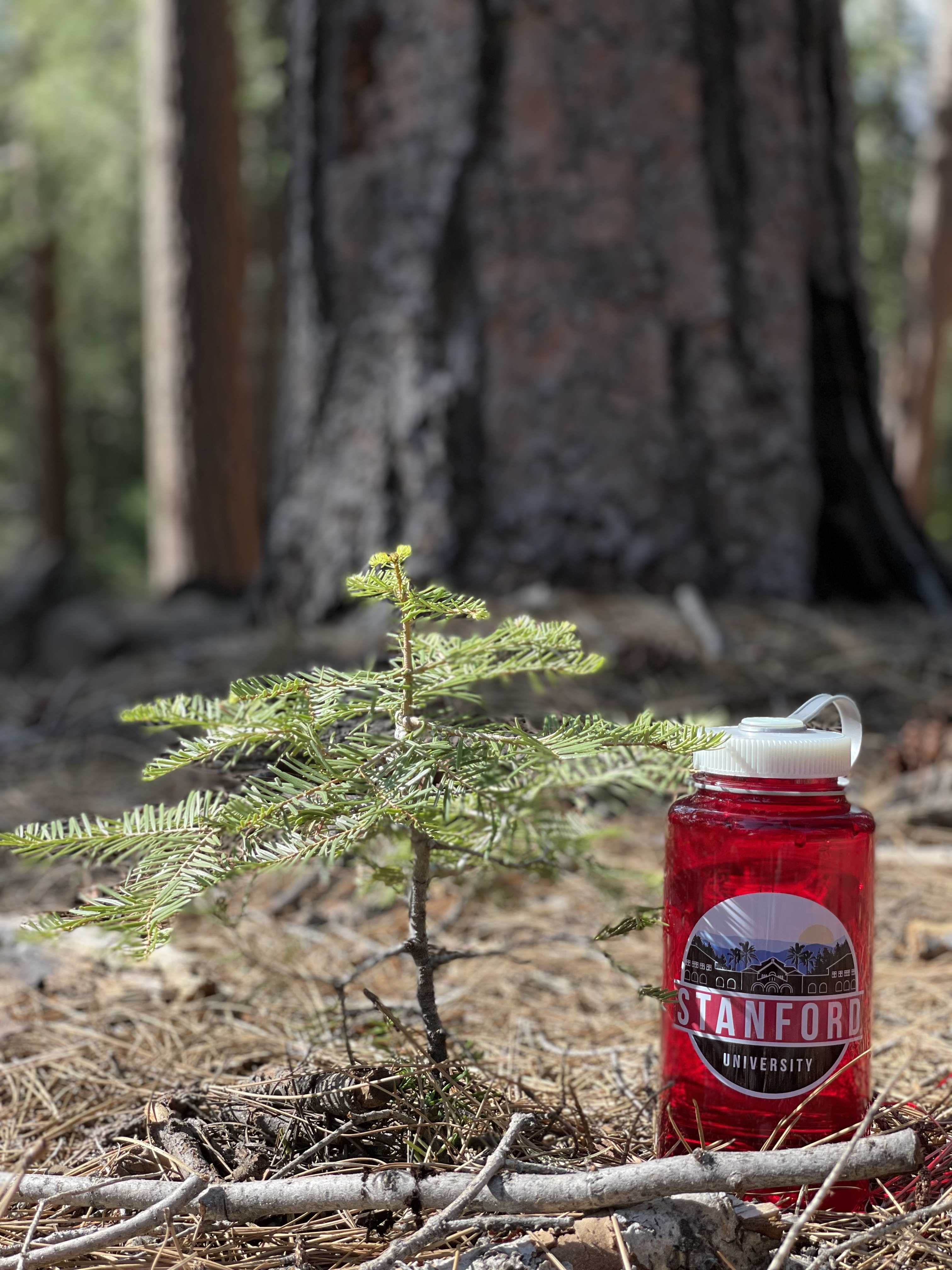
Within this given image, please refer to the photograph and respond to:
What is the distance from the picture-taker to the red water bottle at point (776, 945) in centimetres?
100

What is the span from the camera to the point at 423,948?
1104mm

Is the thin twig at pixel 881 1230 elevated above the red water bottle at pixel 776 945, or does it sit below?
below

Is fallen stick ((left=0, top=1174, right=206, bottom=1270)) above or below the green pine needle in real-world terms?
below

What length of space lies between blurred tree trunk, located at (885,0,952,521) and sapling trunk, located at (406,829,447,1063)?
871 centimetres

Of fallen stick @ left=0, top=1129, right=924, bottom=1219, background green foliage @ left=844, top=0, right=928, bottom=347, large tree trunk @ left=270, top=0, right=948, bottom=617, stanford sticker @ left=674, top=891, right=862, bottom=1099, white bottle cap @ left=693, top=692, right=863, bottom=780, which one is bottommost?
fallen stick @ left=0, top=1129, right=924, bottom=1219

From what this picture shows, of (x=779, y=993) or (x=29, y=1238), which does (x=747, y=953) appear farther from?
(x=29, y=1238)

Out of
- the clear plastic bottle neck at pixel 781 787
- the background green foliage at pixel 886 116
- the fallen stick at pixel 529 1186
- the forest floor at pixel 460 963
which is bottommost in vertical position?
the forest floor at pixel 460 963

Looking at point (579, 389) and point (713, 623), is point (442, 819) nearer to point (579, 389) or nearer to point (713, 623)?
point (713, 623)

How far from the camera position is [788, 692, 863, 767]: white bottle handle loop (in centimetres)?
105

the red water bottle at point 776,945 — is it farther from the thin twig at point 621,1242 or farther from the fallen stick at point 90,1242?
the fallen stick at point 90,1242

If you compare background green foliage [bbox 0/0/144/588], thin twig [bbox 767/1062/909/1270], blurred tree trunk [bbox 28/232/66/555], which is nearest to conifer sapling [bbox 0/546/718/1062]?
thin twig [bbox 767/1062/909/1270]

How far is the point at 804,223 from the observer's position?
125 inches

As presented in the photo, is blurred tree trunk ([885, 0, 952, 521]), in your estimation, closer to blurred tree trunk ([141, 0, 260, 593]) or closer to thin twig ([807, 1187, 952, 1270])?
blurred tree trunk ([141, 0, 260, 593])

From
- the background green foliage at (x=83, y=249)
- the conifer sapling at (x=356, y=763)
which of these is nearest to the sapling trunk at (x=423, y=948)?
the conifer sapling at (x=356, y=763)
